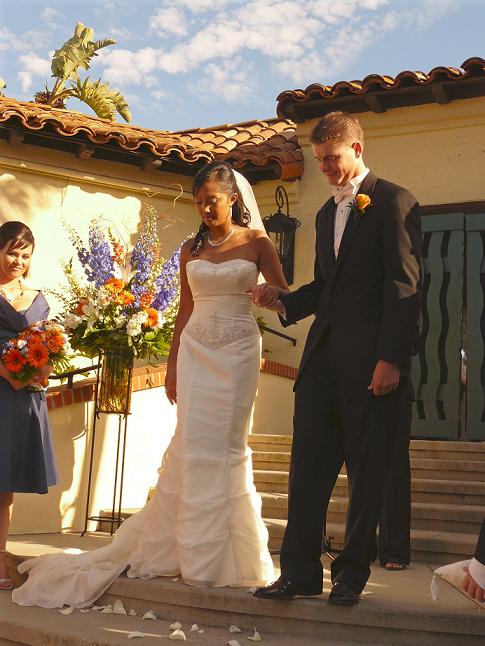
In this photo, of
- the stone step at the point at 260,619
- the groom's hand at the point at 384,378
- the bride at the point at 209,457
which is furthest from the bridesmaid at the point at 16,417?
the groom's hand at the point at 384,378

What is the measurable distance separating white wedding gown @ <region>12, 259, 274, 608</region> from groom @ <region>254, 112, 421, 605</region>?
0.52 metres

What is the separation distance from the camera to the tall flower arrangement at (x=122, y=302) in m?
6.86

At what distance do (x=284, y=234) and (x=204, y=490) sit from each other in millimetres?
5283

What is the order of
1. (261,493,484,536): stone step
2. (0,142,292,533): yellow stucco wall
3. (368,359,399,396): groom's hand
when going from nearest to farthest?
(368,359,399,396): groom's hand → (261,493,484,536): stone step → (0,142,292,533): yellow stucco wall

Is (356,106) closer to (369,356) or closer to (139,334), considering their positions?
(139,334)

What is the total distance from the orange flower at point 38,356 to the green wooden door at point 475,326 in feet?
15.2

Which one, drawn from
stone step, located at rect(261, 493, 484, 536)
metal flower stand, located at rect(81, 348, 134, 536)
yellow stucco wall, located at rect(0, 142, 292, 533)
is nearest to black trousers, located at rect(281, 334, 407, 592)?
stone step, located at rect(261, 493, 484, 536)

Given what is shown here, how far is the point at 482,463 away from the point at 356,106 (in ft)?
13.7

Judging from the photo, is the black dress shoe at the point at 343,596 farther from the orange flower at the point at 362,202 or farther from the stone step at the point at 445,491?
the stone step at the point at 445,491

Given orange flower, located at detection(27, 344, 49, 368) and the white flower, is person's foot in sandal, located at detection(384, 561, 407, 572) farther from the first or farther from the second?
the white flower

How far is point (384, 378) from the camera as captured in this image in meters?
3.91

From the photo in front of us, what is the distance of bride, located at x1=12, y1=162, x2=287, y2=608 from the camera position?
4.70 metres

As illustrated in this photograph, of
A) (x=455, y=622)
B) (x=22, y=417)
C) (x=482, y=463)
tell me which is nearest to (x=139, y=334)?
(x=22, y=417)

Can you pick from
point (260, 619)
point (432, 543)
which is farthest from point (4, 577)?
point (432, 543)
